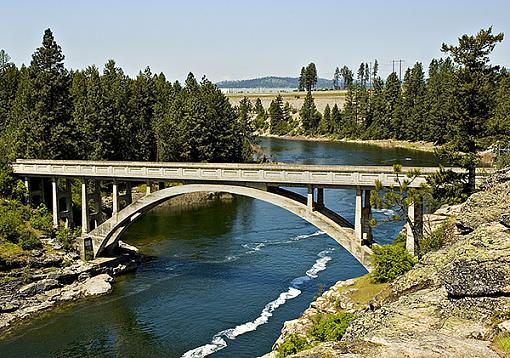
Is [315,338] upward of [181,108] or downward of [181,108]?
downward

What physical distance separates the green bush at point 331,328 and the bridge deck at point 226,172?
788cm

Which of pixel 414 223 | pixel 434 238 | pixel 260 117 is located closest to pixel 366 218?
pixel 414 223

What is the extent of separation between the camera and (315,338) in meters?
19.0

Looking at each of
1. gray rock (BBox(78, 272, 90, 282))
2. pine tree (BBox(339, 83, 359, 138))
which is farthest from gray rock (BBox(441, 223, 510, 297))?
pine tree (BBox(339, 83, 359, 138))

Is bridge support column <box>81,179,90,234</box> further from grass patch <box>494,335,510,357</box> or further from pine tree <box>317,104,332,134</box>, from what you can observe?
pine tree <box>317,104,332,134</box>

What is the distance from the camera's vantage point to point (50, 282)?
3164 cm

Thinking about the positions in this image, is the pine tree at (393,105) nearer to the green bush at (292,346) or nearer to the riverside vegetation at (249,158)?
the riverside vegetation at (249,158)

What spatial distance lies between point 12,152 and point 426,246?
3244cm

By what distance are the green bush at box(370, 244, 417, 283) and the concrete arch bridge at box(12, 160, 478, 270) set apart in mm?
1247

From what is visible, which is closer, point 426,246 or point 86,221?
point 426,246

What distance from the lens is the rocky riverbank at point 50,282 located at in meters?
29.3

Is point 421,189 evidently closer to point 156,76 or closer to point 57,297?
point 57,297

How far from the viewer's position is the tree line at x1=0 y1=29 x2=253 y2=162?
45812 mm

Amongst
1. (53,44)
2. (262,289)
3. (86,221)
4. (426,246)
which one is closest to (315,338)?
(426,246)
